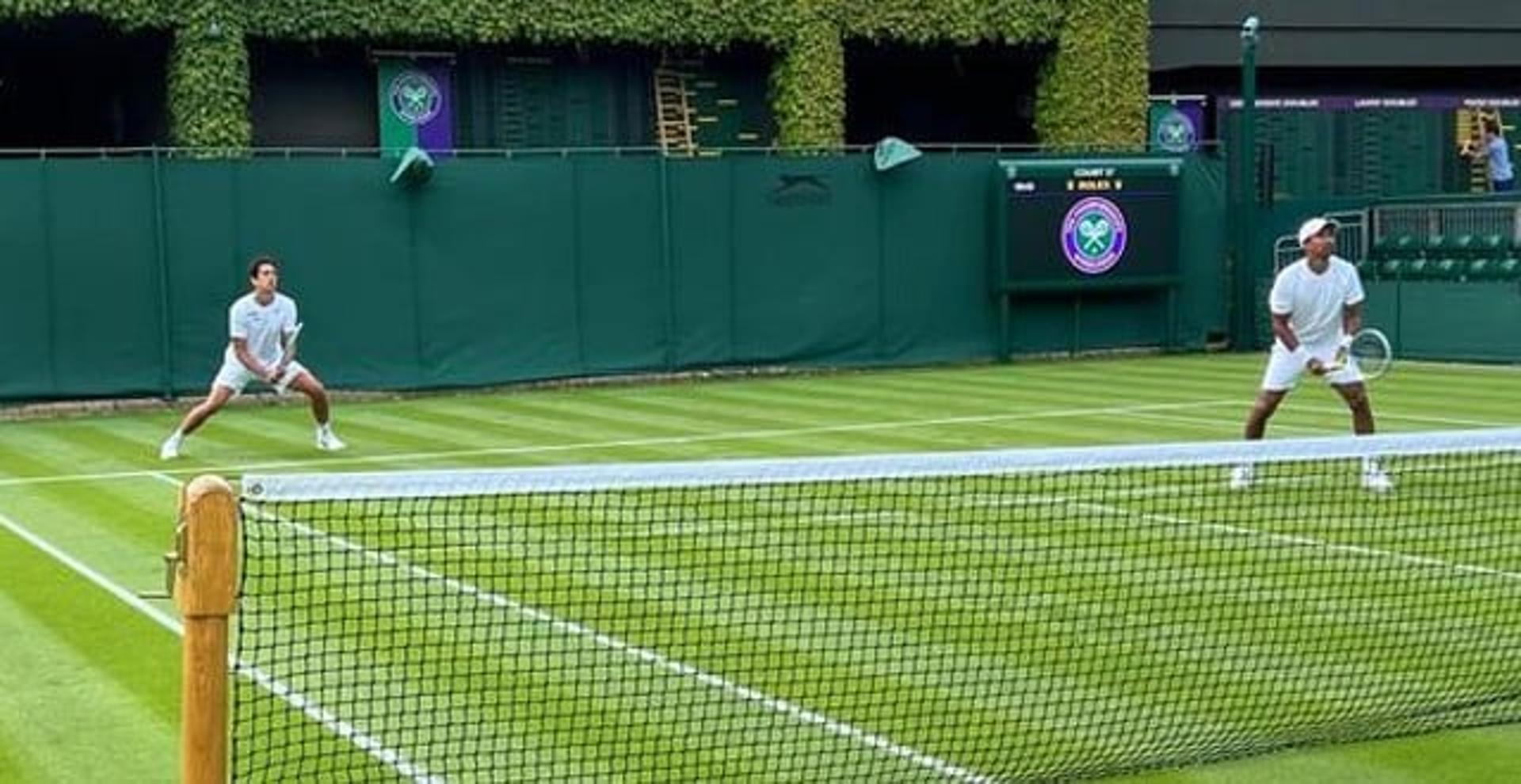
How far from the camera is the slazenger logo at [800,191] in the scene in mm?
27609

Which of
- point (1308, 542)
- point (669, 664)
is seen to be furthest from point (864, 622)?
point (1308, 542)

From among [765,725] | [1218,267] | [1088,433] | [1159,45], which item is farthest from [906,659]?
[1159,45]

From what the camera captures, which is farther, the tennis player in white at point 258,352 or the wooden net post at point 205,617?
the tennis player in white at point 258,352

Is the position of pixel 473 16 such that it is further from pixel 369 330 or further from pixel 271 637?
pixel 271 637

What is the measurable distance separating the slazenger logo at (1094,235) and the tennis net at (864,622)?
1553 cm

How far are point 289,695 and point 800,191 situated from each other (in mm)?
19976

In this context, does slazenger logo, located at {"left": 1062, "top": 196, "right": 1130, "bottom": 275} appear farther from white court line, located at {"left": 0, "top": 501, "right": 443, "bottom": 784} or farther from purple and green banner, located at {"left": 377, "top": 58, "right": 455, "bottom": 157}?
white court line, located at {"left": 0, "top": 501, "right": 443, "bottom": 784}

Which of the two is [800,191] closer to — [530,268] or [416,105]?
[530,268]

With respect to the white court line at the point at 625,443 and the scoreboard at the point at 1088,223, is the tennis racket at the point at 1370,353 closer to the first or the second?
the white court line at the point at 625,443

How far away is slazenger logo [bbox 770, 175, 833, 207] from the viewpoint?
27.6 metres

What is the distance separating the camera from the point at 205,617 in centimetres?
509

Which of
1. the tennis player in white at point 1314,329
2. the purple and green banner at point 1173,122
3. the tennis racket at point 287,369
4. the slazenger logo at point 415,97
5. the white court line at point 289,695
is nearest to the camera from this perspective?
the white court line at point 289,695

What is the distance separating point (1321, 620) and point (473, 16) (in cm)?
2397

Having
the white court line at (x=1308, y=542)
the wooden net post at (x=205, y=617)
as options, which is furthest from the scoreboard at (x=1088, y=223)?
the wooden net post at (x=205, y=617)
